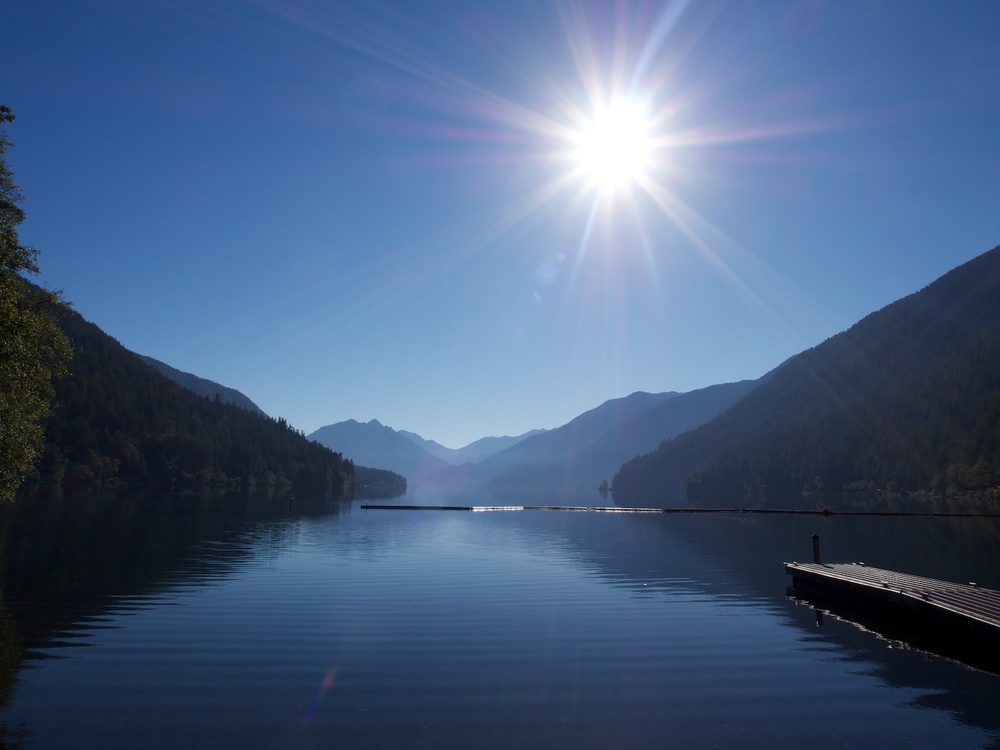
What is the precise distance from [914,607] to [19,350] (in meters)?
43.0

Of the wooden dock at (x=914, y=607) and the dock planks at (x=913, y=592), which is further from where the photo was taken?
the dock planks at (x=913, y=592)

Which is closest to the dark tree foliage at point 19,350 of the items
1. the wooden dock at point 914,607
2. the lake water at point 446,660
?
the lake water at point 446,660

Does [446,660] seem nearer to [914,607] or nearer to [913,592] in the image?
[914,607]

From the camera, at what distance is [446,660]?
23.9 m

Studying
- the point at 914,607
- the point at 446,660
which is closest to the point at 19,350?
the point at 446,660

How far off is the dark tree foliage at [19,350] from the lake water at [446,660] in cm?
724

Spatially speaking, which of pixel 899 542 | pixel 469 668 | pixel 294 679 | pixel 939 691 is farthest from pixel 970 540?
pixel 294 679

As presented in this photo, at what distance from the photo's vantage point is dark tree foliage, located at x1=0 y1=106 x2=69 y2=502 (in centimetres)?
3142

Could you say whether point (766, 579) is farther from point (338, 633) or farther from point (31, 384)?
point (31, 384)

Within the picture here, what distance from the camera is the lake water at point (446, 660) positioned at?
16922 mm

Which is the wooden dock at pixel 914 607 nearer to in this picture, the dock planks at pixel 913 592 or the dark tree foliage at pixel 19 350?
the dock planks at pixel 913 592

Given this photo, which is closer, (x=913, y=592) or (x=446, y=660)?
(x=446, y=660)

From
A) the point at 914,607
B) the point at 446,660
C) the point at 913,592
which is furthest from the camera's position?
the point at 913,592

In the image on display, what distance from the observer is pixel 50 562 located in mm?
44312
